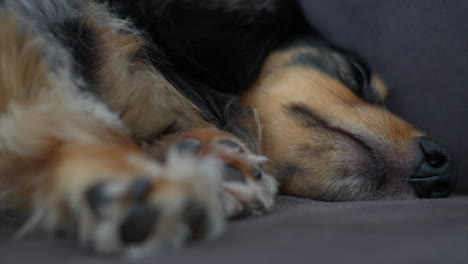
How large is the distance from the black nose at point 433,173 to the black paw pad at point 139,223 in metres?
0.74

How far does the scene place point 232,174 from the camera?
0.82 m

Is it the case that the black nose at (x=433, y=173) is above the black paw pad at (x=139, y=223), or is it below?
below

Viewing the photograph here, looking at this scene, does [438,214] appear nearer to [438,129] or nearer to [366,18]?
[438,129]

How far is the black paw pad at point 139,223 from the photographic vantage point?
59 cm

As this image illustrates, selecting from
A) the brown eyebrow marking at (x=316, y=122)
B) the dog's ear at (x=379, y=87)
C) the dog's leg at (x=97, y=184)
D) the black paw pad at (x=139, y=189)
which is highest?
the black paw pad at (x=139, y=189)

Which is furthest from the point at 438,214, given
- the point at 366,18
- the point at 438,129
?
the point at 366,18

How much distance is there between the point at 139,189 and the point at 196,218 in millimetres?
84

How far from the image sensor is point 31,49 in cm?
84

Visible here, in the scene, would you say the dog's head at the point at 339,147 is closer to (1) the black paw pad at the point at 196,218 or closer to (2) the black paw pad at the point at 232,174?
(2) the black paw pad at the point at 232,174

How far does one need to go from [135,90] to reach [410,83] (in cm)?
96

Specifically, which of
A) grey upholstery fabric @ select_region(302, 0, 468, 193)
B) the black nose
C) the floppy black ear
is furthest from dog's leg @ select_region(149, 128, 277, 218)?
grey upholstery fabric @ select_region(302, 0, 468, 193)

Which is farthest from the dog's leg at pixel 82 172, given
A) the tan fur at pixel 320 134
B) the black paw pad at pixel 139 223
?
the tan fur at pixel 320 134

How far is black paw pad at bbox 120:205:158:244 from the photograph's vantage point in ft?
1.95

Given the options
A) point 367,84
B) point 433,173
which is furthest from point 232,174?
point 367,84
